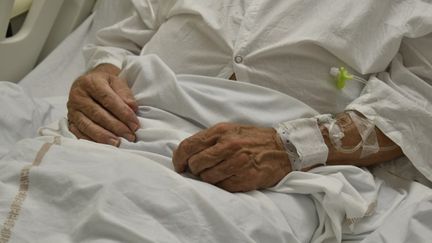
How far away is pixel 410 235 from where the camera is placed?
3.29 ft

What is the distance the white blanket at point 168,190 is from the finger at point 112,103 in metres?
0.03

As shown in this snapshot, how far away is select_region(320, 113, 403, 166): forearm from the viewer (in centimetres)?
109

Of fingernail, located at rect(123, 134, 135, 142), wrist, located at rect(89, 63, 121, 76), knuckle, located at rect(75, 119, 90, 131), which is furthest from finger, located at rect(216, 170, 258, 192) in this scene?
wrist, located at rect(89, 63, 121, 76)

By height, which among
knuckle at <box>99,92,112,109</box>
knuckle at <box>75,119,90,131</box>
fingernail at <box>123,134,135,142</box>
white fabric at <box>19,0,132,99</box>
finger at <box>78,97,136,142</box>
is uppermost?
knuckle at <box>99,92,112,109</box>

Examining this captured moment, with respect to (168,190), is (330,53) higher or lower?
higher

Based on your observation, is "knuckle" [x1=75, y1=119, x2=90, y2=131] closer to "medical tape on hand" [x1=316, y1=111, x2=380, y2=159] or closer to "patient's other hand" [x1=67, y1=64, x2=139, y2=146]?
"patient's other hand" [x1=67, y1=64, x2=139, y2=146]

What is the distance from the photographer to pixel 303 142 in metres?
1.06

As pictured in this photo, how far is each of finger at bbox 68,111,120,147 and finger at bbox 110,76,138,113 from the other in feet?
0.27

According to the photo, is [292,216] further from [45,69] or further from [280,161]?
[45,69]

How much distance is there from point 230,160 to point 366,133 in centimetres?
31

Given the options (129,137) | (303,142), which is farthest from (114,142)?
(303,142)

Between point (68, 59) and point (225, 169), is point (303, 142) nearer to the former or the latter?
point (225, 169)

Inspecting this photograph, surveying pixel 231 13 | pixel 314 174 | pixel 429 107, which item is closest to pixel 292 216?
pixel 314 174

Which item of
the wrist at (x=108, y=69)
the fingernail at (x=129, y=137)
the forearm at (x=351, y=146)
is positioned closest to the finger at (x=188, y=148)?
the fingernail at (x=129, y=137)
